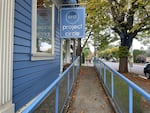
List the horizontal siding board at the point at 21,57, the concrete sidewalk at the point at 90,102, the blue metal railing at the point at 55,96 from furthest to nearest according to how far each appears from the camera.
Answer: the concrete sidewalk at the point at 90,102 < the horizontal siding board at the point at 21,57 < the blue metal railing at the point at 55,96

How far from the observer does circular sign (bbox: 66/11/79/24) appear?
8898 mm

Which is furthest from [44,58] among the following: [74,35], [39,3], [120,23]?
[120,23]

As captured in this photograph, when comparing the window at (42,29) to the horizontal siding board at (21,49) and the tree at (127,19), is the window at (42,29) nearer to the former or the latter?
the horizontal siding board at (21,49)

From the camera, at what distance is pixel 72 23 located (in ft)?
29.4

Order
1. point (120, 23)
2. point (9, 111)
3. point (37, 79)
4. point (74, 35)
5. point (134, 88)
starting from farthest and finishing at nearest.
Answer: point (120, 23) → point (74, 35) → point (37, 79) → point (9, 111) → point (134, 88)

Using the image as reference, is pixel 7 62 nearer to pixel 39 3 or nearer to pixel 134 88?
→ pixel 134 88

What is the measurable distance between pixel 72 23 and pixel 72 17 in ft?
0.86

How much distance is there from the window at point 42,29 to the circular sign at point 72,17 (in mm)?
968

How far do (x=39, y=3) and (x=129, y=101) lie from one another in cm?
440

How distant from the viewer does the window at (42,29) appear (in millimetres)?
5895

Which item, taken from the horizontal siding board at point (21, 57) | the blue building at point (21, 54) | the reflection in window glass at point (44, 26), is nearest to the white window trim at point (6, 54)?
the blue building at point (21, 54)

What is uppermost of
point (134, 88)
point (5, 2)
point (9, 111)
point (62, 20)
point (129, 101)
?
point (62, 20)

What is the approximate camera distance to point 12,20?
4.21 metres

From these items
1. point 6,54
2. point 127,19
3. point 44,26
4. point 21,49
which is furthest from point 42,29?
point 127,19
